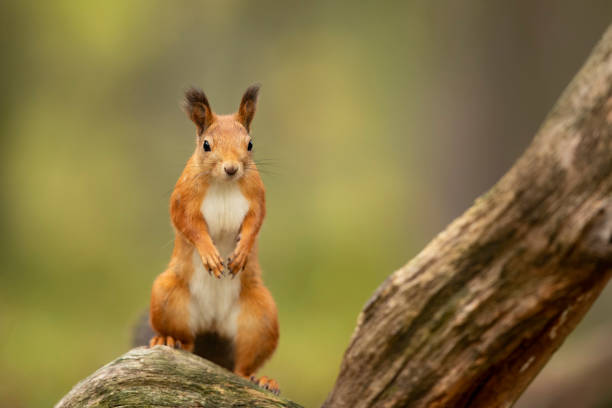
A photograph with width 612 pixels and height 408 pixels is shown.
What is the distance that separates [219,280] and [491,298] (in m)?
0.66

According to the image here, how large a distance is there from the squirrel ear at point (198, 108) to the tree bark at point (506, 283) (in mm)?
539

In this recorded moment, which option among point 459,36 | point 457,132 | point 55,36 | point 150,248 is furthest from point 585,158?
point 55,36

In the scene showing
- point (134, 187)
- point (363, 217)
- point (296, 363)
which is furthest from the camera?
point (363, 217)

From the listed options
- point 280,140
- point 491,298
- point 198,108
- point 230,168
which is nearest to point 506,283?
point 491,298

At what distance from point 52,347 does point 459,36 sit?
3357mm

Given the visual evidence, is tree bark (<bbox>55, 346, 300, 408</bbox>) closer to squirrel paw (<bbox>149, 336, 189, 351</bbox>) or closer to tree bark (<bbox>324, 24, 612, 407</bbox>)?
squirrel paw (<bbox>149, 336, 189, 351</bbox>)

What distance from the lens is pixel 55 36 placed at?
5445 millimetres

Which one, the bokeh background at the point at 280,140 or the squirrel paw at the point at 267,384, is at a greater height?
the bokeh background at the point at 280,140

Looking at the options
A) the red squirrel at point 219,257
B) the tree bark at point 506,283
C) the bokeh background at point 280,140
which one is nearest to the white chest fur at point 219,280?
the red squirrel at point 219,257

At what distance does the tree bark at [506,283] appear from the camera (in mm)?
Answer: 1217

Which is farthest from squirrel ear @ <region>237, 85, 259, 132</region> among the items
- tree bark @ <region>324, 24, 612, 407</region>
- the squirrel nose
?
tree bark @ <region>324, 24, 612, 407</region>

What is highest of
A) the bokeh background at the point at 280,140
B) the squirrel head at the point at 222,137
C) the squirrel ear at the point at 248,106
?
the bokeh background at the point at 280,140

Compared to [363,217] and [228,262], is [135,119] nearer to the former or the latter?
[363,217]

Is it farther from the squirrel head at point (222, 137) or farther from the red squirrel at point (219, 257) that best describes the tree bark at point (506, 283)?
the squirrel head at point (222, 137)
